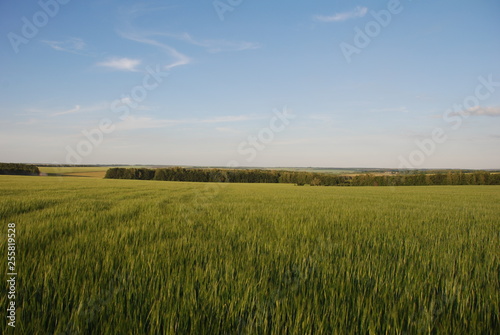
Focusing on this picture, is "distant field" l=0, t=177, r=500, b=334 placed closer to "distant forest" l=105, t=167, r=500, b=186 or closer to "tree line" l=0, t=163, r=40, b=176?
"distant forest" l=105, t=167, r=500, b=186

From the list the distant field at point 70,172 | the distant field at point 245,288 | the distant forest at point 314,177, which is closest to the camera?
the distant field at point 245,288

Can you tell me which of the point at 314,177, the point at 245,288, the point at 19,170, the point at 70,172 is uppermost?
the point at 19,170

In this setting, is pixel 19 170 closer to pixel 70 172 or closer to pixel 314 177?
pixel 70 172

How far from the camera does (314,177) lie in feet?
165

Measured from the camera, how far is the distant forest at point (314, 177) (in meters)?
44.2

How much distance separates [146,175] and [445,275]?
198 feet

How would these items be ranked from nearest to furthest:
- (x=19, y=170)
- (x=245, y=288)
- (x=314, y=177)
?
(x=245, y=288) → (x=19, y=170) → (x=314, y=177)

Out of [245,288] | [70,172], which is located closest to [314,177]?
[245,288]

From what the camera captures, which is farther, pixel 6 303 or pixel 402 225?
pixel 402 225

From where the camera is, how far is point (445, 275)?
2.67 metres

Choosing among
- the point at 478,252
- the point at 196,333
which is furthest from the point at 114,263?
the point at 478,252

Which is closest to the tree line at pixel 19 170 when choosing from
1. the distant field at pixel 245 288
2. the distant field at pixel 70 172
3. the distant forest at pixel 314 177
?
the distant field at pixel 70 172

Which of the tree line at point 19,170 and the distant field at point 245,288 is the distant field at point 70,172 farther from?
the distant field at point 245,288

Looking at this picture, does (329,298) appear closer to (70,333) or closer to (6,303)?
(70,333)
